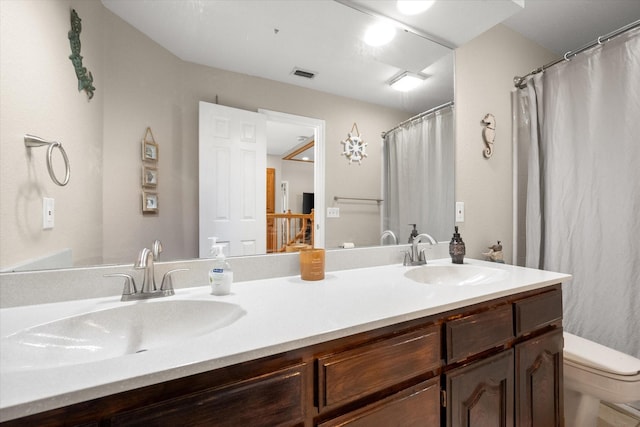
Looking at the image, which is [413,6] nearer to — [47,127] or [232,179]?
[232,179]

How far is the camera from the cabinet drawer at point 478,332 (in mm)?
862

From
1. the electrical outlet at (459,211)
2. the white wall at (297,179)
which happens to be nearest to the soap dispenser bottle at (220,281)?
the white wall at (297,179)

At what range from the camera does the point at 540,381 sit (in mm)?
1077

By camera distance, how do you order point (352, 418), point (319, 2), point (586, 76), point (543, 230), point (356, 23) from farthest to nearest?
point (543, 230) < point (586, 76) < point (356, 23) < point (319, 2) < point (352, 418)

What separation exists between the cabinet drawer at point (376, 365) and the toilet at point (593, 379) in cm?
100

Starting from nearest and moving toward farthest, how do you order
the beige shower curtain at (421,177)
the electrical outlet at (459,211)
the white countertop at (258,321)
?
1. the white countertop at (258,321)
2. the beige shower curtain at (421,177)
3. the electrical outlet at (459,211)

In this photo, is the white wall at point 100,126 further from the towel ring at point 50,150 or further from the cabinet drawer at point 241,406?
the cabinet drawer at point 241,406

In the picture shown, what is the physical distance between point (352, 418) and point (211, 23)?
1.37 m

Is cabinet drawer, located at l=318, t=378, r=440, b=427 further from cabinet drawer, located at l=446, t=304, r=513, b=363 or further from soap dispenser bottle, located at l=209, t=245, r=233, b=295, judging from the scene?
soap dispenser bottle, located at l=209, t=245, r=233, b=295

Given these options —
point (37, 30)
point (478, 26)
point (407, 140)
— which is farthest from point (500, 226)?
point (37, 30)

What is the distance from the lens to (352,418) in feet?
2.22

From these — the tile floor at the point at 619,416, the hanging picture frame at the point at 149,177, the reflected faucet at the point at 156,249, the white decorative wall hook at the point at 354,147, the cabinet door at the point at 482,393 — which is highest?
the white decorative wall hook at the point at 354,147

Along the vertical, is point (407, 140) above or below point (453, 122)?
below

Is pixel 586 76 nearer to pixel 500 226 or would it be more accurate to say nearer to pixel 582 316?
pixel 500 226
